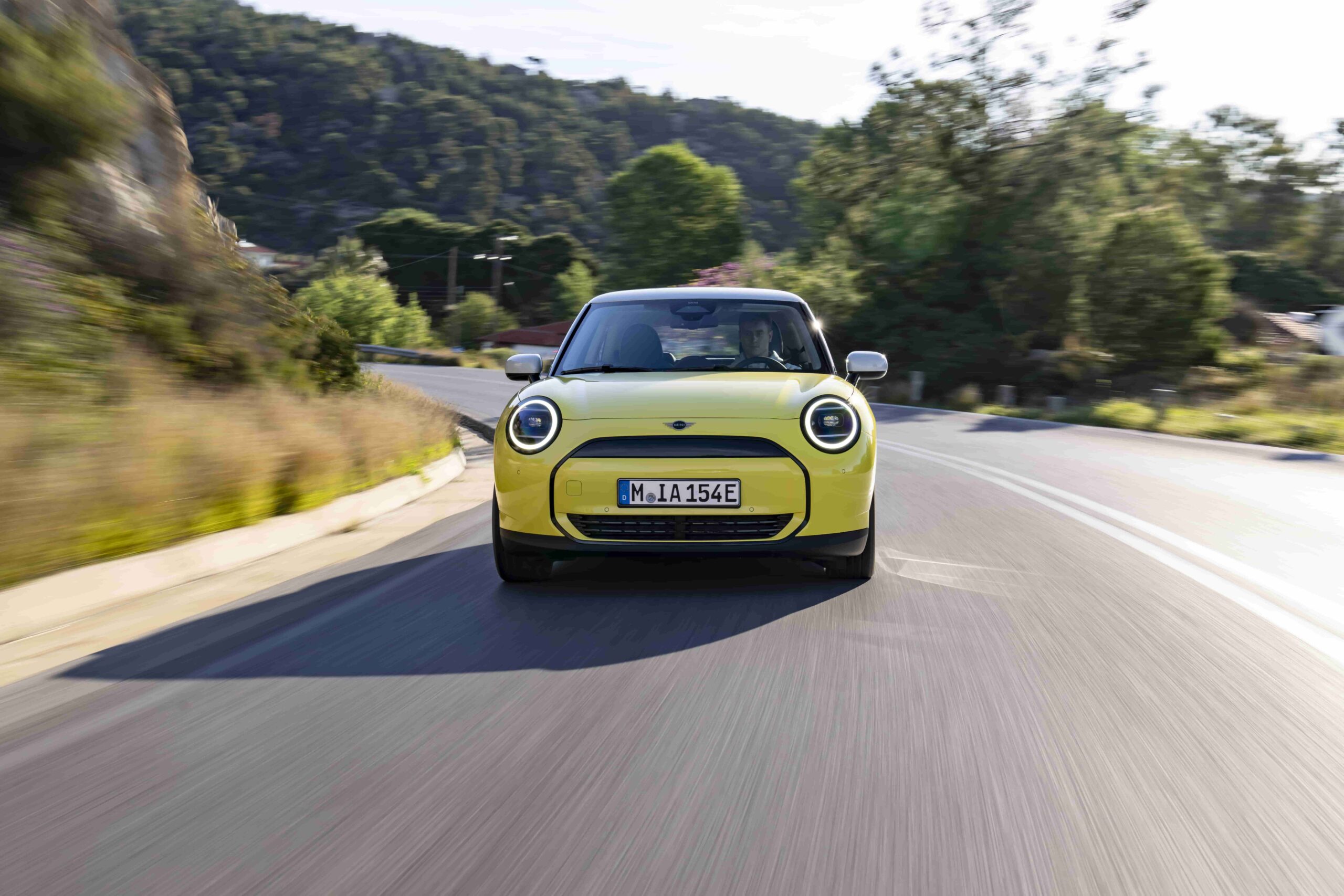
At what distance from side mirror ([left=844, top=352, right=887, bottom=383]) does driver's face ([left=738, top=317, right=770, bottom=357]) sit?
501 millimetres

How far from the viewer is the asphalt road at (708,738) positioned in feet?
8.66

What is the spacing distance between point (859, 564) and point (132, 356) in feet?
19.6

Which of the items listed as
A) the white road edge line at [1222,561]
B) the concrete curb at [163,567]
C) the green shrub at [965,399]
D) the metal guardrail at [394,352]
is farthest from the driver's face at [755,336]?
the metal guardrail at [394,352]

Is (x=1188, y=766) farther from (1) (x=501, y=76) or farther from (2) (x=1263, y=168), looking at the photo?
(1) (x=501, y=76)

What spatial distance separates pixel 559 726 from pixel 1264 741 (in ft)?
7.12

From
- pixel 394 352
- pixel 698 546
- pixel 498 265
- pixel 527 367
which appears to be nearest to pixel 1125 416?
pixel 527 367

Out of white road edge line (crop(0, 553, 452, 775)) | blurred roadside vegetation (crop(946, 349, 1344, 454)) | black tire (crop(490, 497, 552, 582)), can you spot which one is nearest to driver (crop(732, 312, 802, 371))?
black tire (crop(490, 497, 552, 582))

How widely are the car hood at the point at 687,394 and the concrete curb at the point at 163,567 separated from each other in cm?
193

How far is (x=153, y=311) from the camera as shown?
387 inches

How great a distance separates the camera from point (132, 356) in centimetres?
874

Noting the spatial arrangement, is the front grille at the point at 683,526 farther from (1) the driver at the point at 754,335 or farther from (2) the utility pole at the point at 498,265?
(2) the utility pole at the point at 498,265

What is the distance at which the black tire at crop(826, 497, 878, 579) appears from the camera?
569 cm

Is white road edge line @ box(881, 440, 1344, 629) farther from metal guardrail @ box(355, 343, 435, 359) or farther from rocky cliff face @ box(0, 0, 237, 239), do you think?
metal guardrail @ box(355, 343, 435, 359)

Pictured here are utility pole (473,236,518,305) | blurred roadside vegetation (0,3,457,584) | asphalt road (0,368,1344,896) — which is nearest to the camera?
asphalt road (0,368,1344,896)
